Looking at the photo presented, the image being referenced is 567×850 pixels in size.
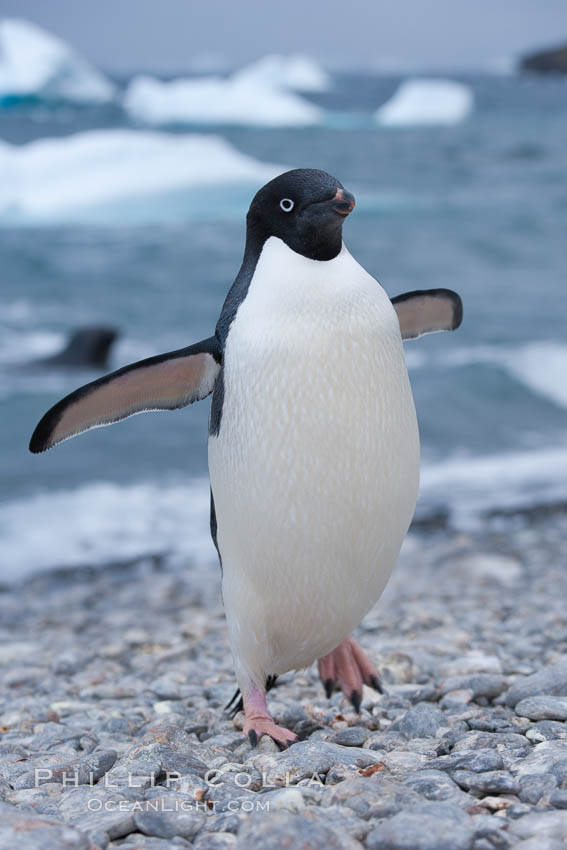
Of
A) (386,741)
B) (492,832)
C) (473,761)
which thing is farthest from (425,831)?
(386,741)

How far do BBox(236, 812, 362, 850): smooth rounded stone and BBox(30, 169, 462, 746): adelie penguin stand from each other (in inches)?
23.5

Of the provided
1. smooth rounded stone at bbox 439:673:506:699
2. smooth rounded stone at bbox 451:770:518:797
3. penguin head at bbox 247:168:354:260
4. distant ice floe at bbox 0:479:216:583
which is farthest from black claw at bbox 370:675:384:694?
distant ice floe at bbox 0:479:216:583

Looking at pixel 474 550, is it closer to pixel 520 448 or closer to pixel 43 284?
pixel 520 448

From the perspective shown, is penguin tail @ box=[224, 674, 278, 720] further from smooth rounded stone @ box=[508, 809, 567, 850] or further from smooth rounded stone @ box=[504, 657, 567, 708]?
smooth rounded stone @ box=[508, 809, 567, 850]

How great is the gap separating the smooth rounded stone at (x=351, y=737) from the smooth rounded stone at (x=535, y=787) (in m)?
0.43

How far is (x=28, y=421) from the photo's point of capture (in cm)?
713

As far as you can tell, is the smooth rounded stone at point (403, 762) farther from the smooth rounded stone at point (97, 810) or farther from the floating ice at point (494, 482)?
the floating ice at point (494, 482)

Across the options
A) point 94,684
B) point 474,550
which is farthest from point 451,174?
point 94,684

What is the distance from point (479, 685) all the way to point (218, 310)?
953 centimetres

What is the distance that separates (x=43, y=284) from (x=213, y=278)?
2215 mm

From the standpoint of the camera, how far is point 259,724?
6.14 feet

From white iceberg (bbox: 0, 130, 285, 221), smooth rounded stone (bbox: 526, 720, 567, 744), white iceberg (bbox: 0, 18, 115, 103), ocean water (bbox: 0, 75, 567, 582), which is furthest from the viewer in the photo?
white iceberg (bbox: 0, 18, 115, 103)

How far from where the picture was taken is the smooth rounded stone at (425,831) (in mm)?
1212

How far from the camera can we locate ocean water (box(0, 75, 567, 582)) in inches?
214
